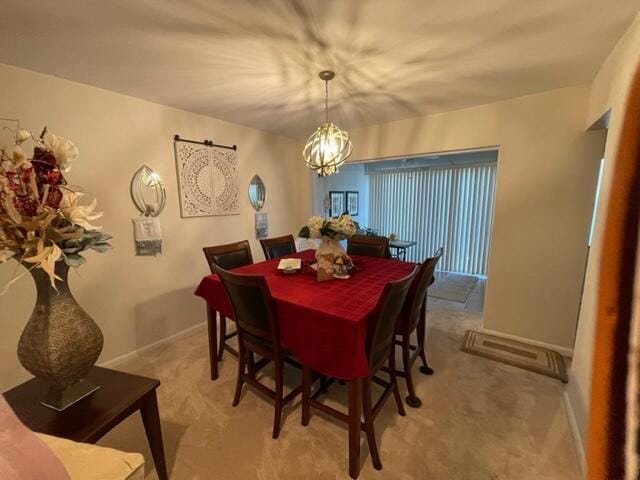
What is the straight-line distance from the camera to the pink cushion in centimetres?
68

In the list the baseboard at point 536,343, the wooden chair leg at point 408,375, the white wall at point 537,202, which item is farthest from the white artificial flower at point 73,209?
the baseboard at point 536,343

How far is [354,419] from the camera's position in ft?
4.59

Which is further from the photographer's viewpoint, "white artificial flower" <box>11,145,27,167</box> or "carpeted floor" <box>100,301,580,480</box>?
"carpeted floor" <box>100,301,580,480</box>

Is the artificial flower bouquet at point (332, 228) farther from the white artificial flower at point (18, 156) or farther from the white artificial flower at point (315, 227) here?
the white artificial flower at point (18, 156)

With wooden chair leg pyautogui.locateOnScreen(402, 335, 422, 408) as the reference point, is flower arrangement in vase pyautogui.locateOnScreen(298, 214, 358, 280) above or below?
above

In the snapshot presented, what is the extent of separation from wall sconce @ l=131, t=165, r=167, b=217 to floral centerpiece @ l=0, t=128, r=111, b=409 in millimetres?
1522

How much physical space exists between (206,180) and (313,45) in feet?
6.18

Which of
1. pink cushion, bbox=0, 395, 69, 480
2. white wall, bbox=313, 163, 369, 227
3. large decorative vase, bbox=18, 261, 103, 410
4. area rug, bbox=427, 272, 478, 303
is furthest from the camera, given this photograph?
white wall, bbox=313, 163, 369, 227

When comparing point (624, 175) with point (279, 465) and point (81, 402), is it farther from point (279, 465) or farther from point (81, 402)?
point (279, 465)

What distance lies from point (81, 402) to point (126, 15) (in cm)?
181

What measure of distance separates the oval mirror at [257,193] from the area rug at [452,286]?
9.38ft

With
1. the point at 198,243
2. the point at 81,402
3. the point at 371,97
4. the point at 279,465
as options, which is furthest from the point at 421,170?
the point at 81,402

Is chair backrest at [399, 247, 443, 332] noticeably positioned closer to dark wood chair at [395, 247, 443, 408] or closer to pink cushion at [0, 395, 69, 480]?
dark wood chair at [395, 247, 443, 408]

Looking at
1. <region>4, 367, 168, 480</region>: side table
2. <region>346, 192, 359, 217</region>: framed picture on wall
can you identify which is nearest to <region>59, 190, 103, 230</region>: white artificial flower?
<region>4, 367, 168, 480</region>: side table
